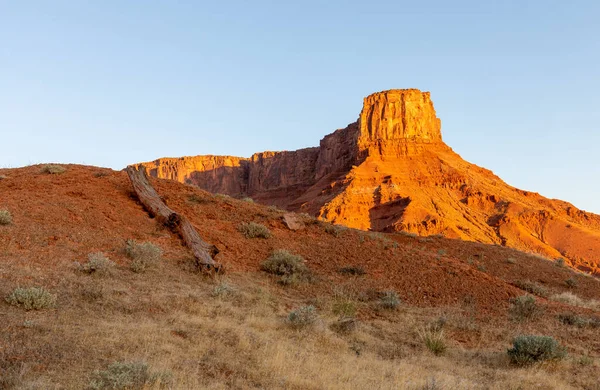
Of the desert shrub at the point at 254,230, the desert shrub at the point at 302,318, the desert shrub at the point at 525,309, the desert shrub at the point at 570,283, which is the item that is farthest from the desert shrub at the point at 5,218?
the desert shrub at the point at 570,283

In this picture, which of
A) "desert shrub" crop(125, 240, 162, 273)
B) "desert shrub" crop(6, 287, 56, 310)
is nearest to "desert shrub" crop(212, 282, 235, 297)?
"desert shrub" crop(125, 240, 162, 273)

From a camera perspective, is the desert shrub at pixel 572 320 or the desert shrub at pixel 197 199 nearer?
the desert shrub at pixel 572 320

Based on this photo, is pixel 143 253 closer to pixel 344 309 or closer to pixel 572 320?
pixel 344 309

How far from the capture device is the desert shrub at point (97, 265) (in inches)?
343

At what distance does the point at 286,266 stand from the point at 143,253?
3.91m

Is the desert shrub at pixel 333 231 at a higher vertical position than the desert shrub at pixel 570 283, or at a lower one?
higher

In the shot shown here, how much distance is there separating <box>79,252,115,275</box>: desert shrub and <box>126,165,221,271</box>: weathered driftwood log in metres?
2.29

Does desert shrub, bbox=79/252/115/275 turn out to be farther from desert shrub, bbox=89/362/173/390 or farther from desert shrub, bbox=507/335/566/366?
desert shrub, bbox=507/335/566/366

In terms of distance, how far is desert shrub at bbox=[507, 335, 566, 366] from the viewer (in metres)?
7.38

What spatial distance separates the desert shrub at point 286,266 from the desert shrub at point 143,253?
119 inches

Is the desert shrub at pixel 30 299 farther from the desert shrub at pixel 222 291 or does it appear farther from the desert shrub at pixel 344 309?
the desert shrub at pixel 344 309

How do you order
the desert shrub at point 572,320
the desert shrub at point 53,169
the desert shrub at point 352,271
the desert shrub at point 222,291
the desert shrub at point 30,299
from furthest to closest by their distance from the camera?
the desert shrub at point 53,169 → the desert shrub at point 352,271 → the desert shrub at point 572,320 → the desert shrub at point 222,291 → the desert shrub at point 30,299

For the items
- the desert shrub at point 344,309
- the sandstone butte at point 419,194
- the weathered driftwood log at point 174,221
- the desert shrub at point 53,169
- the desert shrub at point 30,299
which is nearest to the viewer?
the desert shrub at point 30,299

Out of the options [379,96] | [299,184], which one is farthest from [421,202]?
[299,184]
